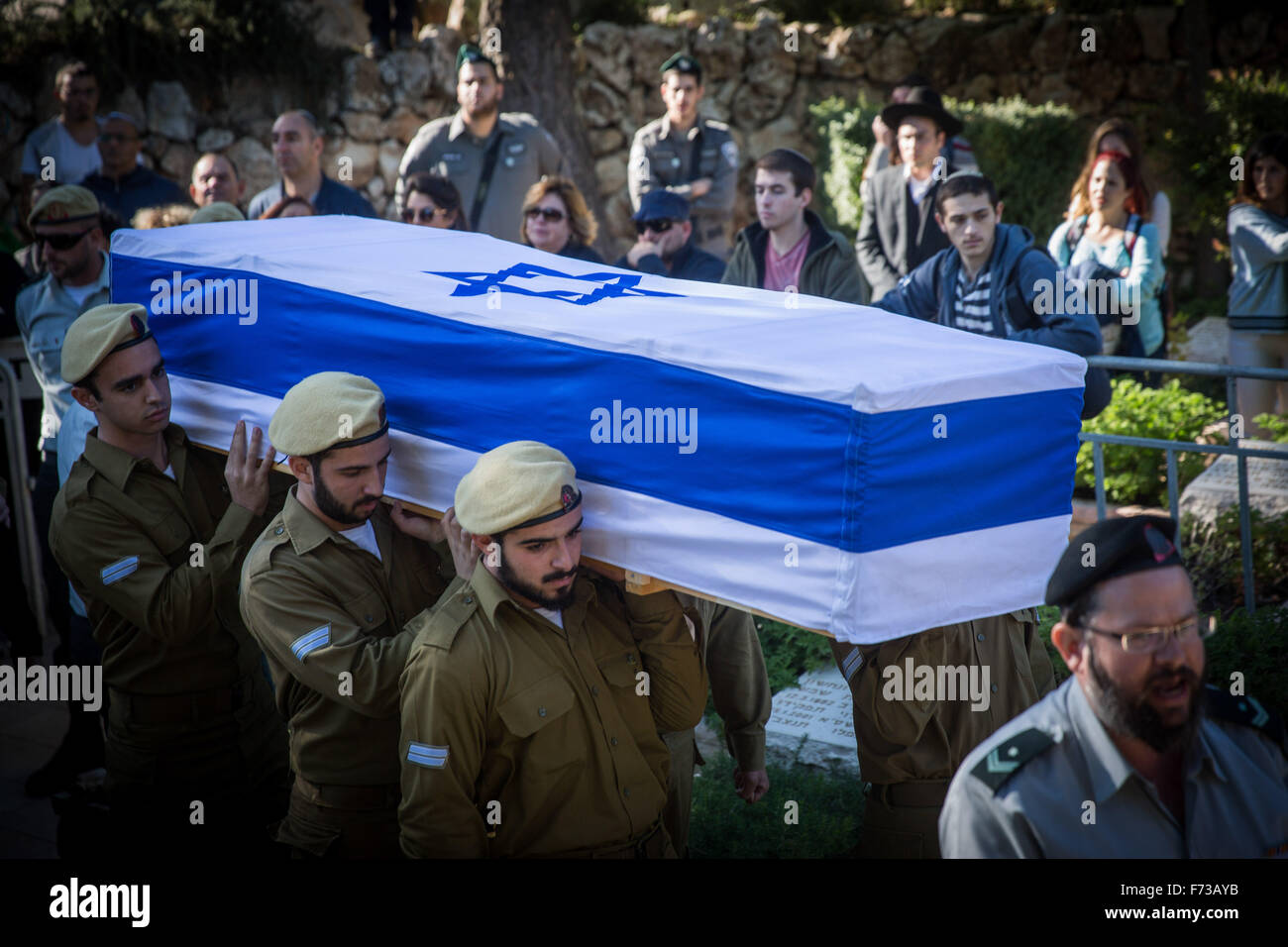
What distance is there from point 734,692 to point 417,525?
0.93m

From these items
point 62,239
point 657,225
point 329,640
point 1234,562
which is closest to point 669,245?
point 657,225

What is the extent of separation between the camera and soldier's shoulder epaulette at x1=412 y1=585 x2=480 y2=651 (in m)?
2.59

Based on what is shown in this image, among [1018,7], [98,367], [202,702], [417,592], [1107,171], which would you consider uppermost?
[1018,7]

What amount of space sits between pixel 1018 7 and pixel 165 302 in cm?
1118

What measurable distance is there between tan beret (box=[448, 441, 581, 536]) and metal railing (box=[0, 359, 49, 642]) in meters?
3.75

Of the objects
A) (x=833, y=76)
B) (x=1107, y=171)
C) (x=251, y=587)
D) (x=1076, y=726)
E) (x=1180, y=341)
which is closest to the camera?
(x=1076, y=726)

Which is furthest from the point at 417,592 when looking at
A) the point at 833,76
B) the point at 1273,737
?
the point at 833,76

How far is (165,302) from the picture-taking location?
143 inches

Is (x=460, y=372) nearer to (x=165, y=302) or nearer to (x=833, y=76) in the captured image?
(x=165, y=302)

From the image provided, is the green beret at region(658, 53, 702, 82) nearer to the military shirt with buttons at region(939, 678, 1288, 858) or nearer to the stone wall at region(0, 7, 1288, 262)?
the stone wall at region(0, 7, 1288, 262)

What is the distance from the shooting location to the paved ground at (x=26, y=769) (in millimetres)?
4145

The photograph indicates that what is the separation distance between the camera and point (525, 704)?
262cm

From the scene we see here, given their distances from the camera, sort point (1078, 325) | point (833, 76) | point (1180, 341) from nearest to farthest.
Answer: point (1078, 325) → point (1180, 341) → point (833, 76)
